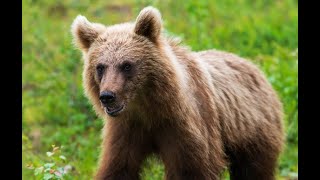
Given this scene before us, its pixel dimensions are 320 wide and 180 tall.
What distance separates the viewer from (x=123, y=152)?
699 centimetres

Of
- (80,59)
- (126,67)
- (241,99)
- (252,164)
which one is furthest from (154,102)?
(80,59)

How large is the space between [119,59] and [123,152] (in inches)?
37.6

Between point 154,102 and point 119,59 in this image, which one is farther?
point 154,102

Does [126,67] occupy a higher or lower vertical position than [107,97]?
higher

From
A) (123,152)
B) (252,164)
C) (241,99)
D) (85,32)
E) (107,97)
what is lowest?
(252,164)

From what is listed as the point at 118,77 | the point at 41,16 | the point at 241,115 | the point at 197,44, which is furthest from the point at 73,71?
the point at 118,77

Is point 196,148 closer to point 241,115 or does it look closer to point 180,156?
point 180,156

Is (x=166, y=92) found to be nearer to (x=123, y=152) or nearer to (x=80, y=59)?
(x=123, y=152)

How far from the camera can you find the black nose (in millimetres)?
6305

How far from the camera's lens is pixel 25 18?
1279 cm

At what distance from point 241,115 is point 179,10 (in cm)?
638

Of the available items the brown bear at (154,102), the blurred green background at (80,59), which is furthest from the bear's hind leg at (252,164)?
the blurred green background at (80,59)

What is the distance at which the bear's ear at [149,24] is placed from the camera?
6.78m

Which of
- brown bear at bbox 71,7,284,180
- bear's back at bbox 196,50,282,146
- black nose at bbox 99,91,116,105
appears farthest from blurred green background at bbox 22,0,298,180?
black nose at bbox 99,91,116,105
